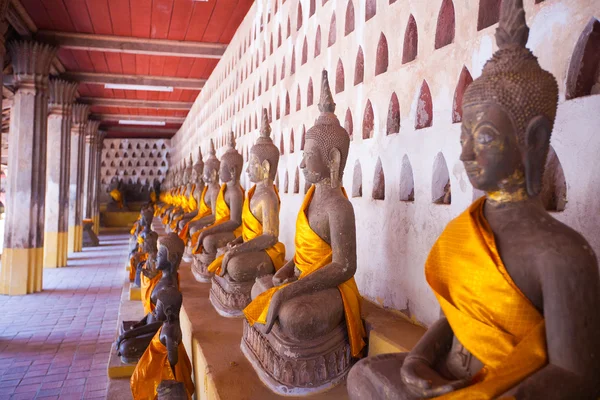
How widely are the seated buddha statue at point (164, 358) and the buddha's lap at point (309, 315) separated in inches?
40.1

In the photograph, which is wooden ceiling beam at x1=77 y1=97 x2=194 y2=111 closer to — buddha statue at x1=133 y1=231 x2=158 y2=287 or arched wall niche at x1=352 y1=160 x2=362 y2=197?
buddha statue at x1=133 y1=231 x2=158 y2=287

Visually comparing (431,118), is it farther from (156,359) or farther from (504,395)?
(156,359)

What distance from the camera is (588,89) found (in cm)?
209

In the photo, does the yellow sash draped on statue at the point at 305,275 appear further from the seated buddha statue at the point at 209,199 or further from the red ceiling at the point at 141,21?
the red ceiling at the point at 141,21

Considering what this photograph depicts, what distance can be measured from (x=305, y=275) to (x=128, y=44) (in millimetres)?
8289

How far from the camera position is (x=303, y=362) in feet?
8.77

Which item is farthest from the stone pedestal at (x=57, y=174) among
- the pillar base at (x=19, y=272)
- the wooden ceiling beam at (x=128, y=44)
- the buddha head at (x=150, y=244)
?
the buddha head at (x=150, y=244)

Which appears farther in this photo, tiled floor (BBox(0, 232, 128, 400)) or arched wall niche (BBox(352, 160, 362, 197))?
tiled floor (BBox(0, 232, 128, 400))

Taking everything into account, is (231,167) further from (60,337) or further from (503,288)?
(503,288)

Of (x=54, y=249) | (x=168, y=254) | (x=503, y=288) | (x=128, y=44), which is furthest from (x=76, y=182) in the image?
(x=503, y=288)

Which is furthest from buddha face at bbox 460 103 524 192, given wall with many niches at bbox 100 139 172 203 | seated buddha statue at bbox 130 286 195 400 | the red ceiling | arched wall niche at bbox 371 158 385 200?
wall with many niches at bbox 100 139 172 203

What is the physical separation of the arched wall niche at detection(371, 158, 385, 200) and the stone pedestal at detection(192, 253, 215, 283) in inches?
89.1

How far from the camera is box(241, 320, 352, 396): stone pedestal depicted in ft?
8.74

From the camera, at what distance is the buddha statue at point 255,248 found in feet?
13.1
